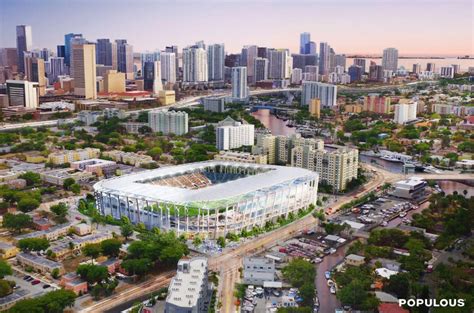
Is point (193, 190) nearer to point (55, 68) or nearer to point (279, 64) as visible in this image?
point (55, 68)

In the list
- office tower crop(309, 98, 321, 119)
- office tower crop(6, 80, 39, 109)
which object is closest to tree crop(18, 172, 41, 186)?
office tower crop(6, 80, 39, 109)

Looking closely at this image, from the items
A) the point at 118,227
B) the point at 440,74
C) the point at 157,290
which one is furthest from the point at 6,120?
the point at 440,74

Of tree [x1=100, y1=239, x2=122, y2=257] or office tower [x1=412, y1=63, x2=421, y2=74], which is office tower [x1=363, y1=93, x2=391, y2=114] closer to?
tree [x1=100, y1=239, x2=122, y2=257]

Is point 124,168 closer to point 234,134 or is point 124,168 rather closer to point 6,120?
point 234,134

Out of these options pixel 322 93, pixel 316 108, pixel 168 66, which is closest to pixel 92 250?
pixel 316 108

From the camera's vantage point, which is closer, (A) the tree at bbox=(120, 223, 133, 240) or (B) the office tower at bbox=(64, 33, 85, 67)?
(A) the tree at bbox=(120, 223, 133, 240)
